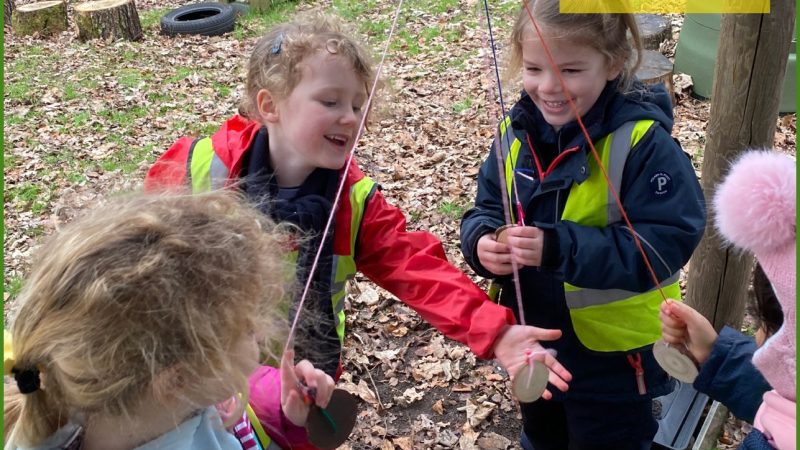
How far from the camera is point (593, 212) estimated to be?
2227 mm

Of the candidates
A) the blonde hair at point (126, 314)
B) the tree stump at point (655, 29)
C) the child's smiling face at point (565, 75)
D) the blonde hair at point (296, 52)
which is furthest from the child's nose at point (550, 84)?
the tree stump at point (655, 29)

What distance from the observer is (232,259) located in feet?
4.59

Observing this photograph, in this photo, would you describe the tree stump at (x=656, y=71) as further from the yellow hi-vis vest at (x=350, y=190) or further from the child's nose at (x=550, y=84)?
the yellow hi-vis vest at (x=350, y=190)

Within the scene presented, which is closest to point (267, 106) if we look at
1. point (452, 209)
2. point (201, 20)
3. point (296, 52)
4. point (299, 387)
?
point (296, 52)

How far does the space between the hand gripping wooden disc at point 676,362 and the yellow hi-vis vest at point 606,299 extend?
0.74 feet

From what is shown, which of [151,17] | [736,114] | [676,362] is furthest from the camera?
[151,17]

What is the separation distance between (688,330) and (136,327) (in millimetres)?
1477

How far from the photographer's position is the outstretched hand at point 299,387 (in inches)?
67.4

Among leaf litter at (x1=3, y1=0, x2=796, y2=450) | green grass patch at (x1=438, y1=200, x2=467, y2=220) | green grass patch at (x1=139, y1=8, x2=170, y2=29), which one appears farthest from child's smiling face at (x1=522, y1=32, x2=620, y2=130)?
green grass patch at (x1=139, y1=8, x2=170, y2=29)

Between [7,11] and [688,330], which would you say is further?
[7,11]

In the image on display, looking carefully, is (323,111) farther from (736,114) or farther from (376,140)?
(376,140)

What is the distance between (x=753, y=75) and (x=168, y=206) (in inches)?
90.3

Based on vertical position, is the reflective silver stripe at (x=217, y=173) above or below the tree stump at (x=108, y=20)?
above

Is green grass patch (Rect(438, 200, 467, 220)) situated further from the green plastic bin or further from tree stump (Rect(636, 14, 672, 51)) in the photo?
tree stump (Rect(636, 14, 672, 51))
